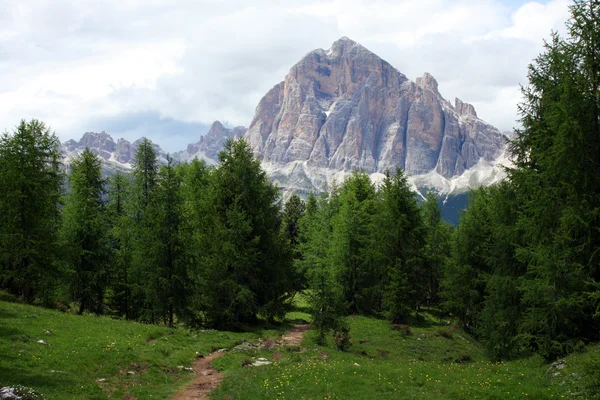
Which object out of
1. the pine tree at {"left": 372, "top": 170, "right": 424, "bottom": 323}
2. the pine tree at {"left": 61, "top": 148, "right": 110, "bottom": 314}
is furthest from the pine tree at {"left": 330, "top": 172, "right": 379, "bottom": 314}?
the pine tree at {"left": 61, "top": 148, "right": 110, "bottom": 314}

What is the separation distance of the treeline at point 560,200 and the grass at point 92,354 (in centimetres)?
1810

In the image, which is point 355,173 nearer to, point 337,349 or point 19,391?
point 337,349

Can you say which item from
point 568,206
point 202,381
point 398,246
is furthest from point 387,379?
point 398,246

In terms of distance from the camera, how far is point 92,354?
19.9 metres

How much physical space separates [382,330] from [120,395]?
24.5 m

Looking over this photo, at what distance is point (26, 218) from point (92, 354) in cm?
1613

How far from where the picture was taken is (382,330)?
119 ft

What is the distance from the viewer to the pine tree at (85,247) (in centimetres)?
3469

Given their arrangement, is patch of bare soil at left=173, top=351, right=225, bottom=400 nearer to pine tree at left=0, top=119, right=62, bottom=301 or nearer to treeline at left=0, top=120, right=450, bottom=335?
treeline at left=0, top=120, right=450, bottom=335

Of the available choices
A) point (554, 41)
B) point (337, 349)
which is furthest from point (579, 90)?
point (337, 349)

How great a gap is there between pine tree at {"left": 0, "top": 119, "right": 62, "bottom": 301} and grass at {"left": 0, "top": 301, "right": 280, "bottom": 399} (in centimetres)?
433

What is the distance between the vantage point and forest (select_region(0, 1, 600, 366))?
70.9 feet

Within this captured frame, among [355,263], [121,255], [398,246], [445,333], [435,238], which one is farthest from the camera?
[435,238]

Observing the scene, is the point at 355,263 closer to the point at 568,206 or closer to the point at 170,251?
the point at 170,251
